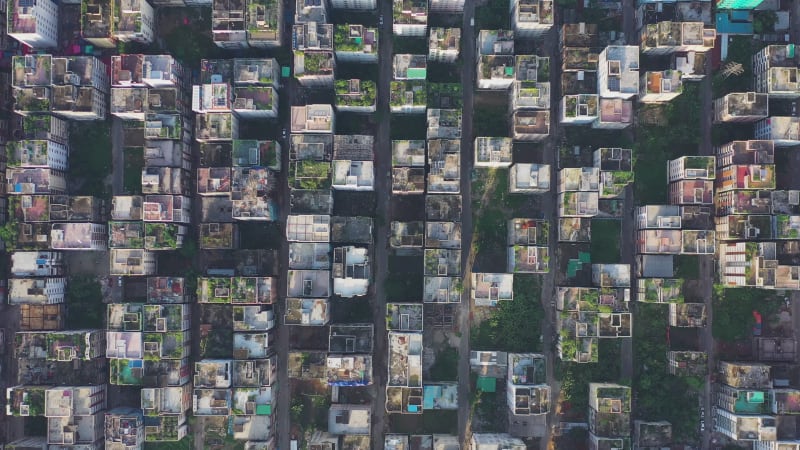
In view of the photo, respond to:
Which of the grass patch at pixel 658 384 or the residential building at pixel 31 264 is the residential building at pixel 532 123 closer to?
the grass patch at pixel 658 384

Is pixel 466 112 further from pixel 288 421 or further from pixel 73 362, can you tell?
pixel 73 362

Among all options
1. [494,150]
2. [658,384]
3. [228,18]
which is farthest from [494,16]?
[658,384]

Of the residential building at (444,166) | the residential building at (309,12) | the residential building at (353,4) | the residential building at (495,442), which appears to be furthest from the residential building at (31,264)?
the residential building at (495,442)

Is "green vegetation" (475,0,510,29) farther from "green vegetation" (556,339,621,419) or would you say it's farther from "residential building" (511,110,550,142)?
"green vegetation" (556,339,621,419)

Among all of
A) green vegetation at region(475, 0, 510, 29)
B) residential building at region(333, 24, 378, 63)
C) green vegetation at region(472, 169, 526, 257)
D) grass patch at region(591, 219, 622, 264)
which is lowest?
grass patch at region(591, 219, 622, 264)

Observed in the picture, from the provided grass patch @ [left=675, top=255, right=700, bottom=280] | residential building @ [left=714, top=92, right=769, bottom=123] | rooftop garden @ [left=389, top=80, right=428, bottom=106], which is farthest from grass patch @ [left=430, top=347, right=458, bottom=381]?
residential building @ [left=714, top=92, right=769, bottom=123]

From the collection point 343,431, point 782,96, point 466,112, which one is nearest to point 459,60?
point 466,112

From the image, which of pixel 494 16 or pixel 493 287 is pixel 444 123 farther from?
pixel 493 287
